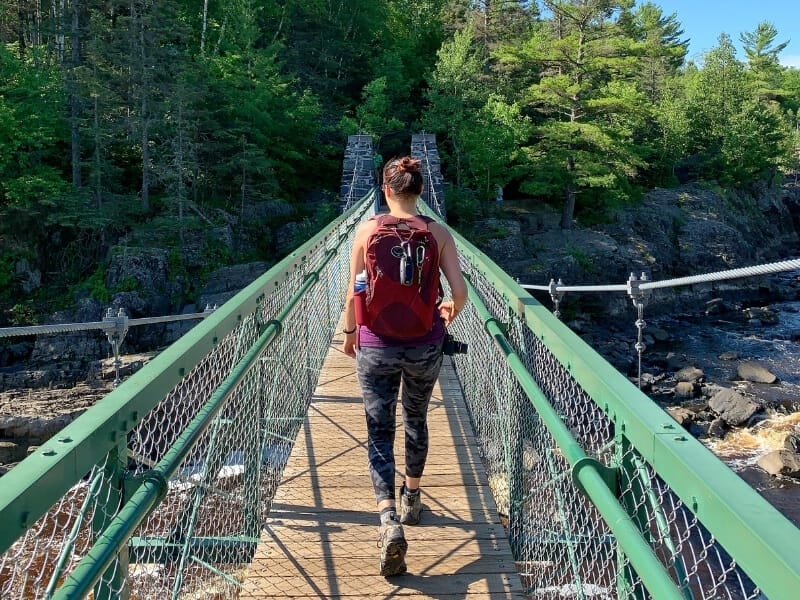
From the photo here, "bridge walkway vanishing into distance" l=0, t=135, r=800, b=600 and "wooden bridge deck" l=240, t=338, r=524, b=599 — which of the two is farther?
"wooden bridge deck" l=240, t=338, r=524, b=599

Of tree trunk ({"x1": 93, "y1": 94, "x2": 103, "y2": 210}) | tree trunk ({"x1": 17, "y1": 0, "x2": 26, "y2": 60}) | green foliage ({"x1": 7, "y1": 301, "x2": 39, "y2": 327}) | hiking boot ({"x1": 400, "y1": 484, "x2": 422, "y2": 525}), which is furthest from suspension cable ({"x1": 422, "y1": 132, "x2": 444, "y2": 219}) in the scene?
hiking boot ({"x1": 400, "y1": 484, "x2": 422, "y2": 525})

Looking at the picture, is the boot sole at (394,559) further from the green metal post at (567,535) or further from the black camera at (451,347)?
the black camera at (451,347)

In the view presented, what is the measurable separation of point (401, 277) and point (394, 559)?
3.09 feet

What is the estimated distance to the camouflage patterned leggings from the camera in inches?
99.8

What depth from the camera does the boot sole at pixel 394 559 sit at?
246 centimetres

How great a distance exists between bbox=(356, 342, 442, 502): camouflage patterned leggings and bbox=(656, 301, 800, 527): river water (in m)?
5.87

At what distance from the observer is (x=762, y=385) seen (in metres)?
15.4

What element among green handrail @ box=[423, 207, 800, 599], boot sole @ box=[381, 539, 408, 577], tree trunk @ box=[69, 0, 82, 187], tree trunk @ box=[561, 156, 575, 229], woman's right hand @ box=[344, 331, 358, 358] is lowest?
boot sole @ box=[381, 539, 408, 577]

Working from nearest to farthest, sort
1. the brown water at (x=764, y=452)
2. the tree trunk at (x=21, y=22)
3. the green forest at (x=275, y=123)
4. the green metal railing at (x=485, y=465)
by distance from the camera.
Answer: the green metal railing at (x=485, y=465)
the brown water at (x=764, y=452)
the green forest at (x=275, y=123)
the tree trunk at (x=21, y=22)

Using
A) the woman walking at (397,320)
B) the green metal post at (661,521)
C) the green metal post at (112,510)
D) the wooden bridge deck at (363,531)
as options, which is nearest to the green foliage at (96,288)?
the wooden bridge deck at (363,531)

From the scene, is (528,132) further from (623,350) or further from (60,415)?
(60,415)

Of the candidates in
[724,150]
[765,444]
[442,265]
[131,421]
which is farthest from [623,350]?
[131,421]

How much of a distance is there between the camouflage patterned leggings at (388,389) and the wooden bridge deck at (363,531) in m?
0.29

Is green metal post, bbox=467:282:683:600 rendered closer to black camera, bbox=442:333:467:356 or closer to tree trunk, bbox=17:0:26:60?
black camera, bbox=442:333:467:356
